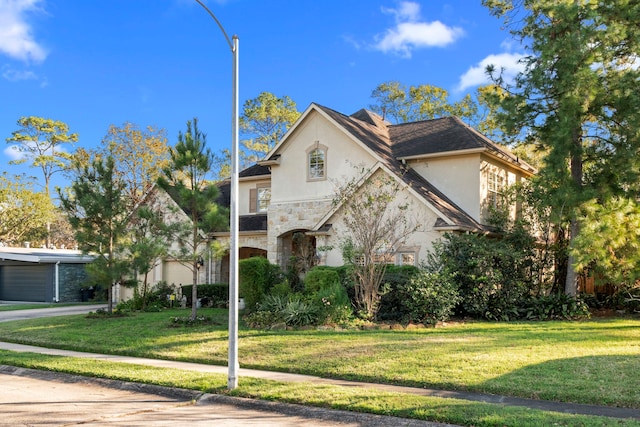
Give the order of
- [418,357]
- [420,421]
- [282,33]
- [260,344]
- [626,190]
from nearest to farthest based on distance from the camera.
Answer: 1. [420,421]
2. [418,357]
3. [260,344]
4. [282,33]
5. [626,190]

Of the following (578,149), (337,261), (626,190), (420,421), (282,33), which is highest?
(282,33)

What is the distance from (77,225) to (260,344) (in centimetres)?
978

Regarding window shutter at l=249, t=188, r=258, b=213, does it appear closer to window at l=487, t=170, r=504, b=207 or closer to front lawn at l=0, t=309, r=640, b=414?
front lawn at l=0, t=309, r=640, b=414

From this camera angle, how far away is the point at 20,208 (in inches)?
1735

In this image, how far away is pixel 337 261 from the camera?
70.9 ft

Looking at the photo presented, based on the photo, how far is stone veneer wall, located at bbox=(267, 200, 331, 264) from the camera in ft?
76.9

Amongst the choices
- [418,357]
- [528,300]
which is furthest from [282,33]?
[528,300]

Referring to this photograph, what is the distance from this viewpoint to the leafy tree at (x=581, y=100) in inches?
688

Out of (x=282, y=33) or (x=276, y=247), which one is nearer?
(x=282, y=33)

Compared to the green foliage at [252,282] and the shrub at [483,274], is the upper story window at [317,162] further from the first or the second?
the shrub at [483,274]

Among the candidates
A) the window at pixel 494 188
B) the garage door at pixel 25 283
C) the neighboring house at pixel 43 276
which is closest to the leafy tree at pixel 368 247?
the window at pixel 494 188

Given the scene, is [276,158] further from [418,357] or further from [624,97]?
[418,357]

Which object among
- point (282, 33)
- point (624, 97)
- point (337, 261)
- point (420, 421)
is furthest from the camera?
point (337, 261)

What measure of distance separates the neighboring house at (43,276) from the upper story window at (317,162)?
15.5 m
